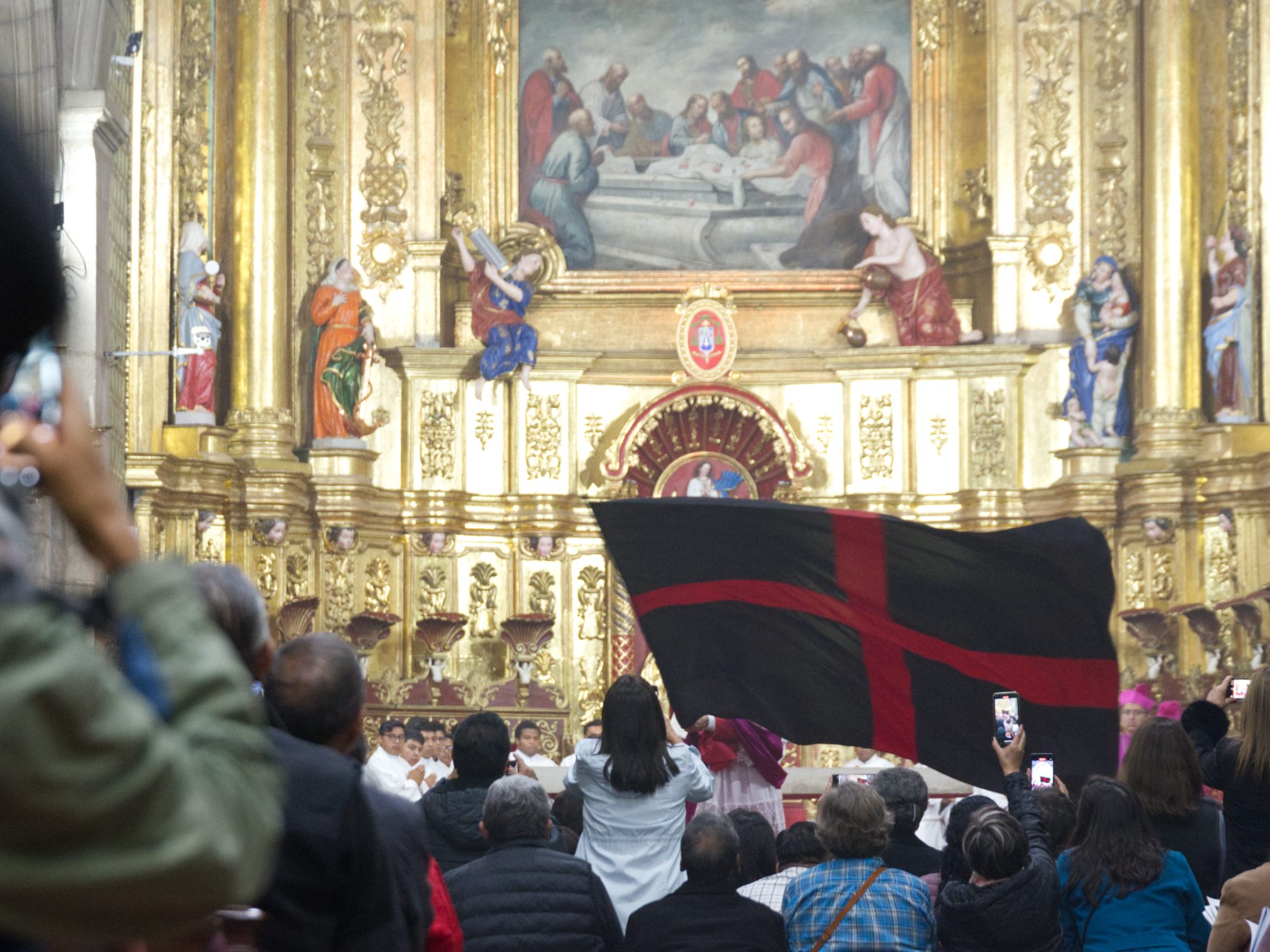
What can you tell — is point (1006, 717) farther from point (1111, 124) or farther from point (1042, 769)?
point (1111, 124)

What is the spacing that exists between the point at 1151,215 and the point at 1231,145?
0.96 meters

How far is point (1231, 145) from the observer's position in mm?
17016

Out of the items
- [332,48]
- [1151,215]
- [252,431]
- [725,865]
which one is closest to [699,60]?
[332,48]

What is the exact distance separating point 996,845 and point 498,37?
14982 millimetres

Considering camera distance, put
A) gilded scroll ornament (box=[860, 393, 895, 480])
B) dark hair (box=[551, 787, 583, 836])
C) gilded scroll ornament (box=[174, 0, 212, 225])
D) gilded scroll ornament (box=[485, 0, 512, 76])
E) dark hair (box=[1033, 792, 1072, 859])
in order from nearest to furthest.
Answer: dark hair (box=[1033, 792, 1072, 859])
dark hair (box=[551, 787, 583, 836])
gilded scroll ornament (box=[174, 0, 212, 225])
gilded scroll ornament (box=[860, 393, 895, 480])
gilded scroll ornament (box=[485, 0, 512, 76])

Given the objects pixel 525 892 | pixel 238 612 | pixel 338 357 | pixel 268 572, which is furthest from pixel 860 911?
pixel 338 357

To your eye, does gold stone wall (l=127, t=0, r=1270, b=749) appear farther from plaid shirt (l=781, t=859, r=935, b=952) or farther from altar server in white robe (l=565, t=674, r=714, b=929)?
plaid shirt (l=781, t=859, r=935, b=952)

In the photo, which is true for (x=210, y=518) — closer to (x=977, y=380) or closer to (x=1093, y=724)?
(x=977, y=380)

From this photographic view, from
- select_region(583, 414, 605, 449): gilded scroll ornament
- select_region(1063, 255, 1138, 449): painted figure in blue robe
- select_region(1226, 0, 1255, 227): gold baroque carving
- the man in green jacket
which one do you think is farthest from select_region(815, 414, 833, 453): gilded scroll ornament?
the man in green jacket

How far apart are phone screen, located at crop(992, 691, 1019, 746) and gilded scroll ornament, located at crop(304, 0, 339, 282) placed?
13.1 meters

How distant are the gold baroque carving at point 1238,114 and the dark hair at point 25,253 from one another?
55.2ft

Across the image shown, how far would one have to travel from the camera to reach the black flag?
585cm

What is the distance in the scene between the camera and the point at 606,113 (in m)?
18.6

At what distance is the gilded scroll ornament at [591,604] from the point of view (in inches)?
703
